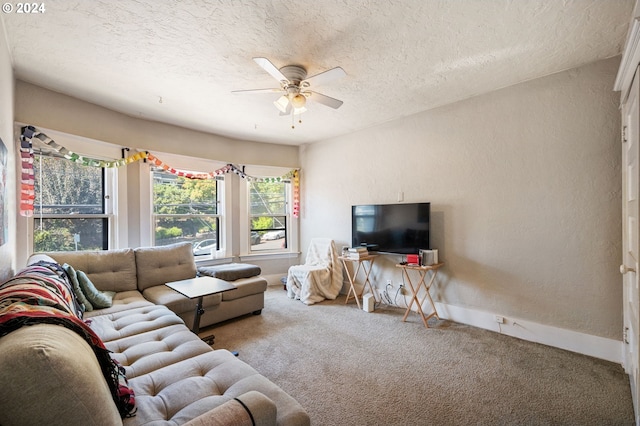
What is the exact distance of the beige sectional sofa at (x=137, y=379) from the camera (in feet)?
2.45

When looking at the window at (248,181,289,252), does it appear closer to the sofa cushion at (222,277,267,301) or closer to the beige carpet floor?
the sofa cushion at (222,277,267,301)

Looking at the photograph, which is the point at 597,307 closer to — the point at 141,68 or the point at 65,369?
the point at 65,369

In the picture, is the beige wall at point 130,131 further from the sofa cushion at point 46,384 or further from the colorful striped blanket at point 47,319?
the sofa cushion at point 46,384

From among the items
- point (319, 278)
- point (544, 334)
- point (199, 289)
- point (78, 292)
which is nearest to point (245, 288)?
point (199, 289)

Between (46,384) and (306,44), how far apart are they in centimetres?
237

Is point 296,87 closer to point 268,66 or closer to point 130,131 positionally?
point 268,66

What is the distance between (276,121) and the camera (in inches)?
155

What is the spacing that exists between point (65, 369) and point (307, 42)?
2320 mm

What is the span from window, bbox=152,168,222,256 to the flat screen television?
2.31 meters

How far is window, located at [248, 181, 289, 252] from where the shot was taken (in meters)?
5.04

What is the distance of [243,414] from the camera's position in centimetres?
100

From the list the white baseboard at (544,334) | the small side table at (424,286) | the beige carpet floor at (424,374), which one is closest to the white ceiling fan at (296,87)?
the small side table at (424,286)

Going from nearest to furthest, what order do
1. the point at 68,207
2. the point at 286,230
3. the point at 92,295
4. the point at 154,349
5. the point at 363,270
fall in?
the point at 154,349 < the point at 92,295 < the point at 68,207 < the point at 363,270 < the point at 286,230

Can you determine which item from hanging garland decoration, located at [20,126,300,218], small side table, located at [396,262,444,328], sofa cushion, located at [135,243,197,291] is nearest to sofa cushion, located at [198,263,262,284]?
sofa cushion, located at [135,243,197,291]
